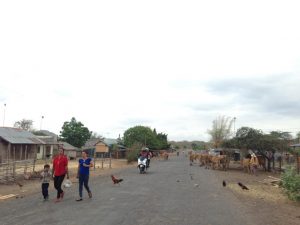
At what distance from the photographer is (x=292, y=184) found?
15.2 metres

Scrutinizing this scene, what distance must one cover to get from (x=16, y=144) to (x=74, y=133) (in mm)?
29314

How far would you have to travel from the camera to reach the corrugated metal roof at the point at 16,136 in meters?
48.7

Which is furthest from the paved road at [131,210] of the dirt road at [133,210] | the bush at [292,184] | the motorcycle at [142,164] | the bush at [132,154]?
the bush at [132,154]

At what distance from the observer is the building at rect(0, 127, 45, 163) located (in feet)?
158

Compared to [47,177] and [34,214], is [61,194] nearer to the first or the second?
[47,177]

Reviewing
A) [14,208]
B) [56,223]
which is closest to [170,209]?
[56,223]

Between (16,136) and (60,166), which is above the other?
(16,136)

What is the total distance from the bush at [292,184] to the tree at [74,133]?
67.3 metres

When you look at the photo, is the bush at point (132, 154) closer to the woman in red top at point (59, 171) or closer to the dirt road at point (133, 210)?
the dirt road at point (133, 210)

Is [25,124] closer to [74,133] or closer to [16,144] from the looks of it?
[74,133]

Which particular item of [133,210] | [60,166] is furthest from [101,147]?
[133,210]

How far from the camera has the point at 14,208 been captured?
12.1 metres

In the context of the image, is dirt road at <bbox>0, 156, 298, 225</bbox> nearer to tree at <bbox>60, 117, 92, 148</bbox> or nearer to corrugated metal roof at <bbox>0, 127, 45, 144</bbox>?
corrugated metal roof at <bbox>0, 127, 45, 144</bbox>

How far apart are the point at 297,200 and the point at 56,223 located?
381 inches
